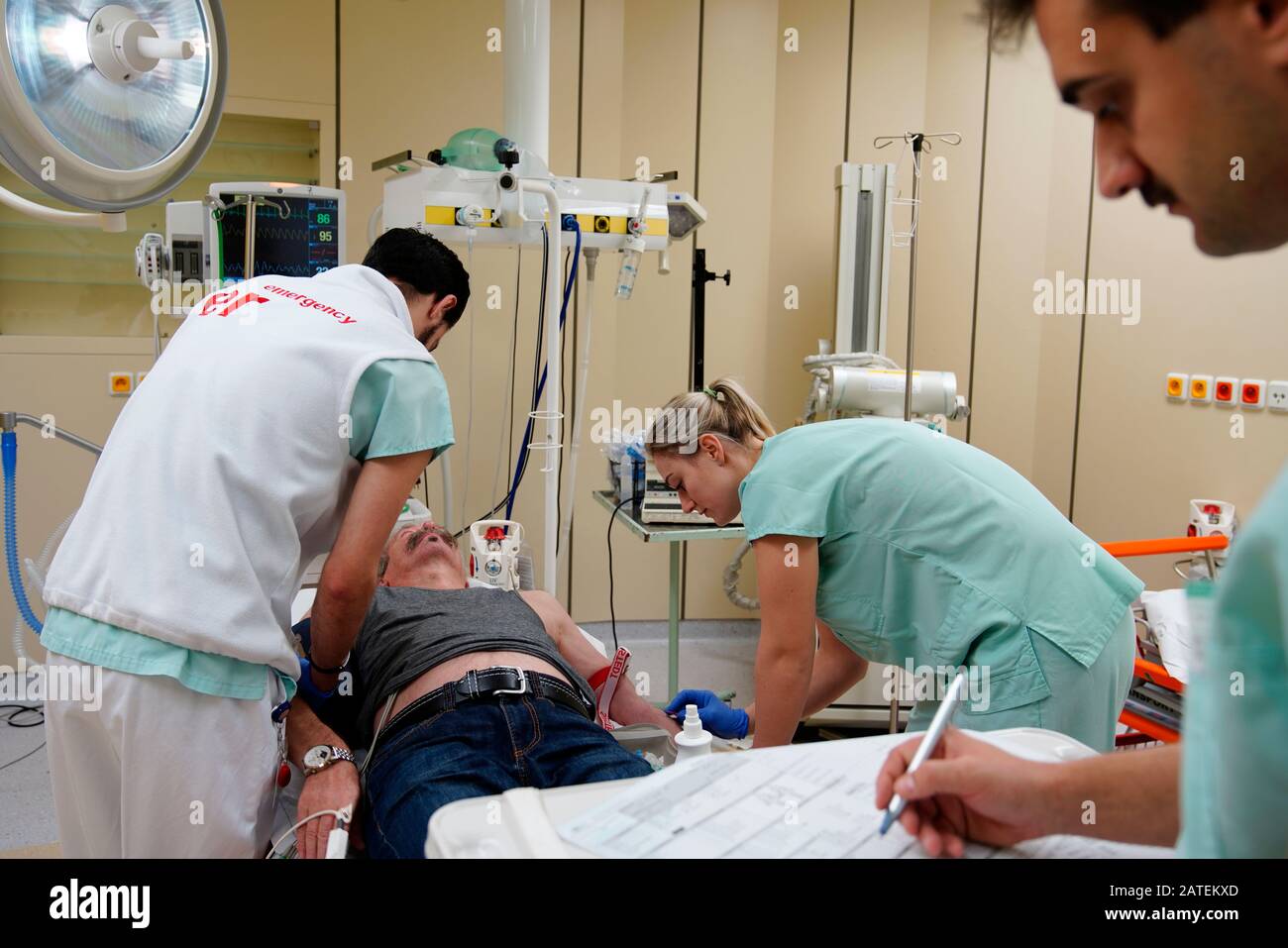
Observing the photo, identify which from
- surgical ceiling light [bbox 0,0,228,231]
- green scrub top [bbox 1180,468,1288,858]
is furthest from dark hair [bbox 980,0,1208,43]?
surgical ceiling light [bbox 0,0,228,231]

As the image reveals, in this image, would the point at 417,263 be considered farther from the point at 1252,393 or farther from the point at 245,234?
the point at 1252,393

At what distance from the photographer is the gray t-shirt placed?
6.12 feet

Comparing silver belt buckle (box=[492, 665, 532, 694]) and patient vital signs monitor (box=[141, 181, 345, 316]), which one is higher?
patient vital signs monitor (box=[141, 181, 345, 316])

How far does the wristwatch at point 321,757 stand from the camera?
1600mm

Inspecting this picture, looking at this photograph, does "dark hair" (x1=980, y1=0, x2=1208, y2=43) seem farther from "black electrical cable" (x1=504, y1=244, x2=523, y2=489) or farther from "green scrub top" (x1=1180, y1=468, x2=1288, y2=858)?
"black electrical cable" (x1=504, y1=244, x2=523, y2=489)

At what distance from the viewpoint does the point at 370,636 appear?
2.02m

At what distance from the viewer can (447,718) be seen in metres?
1.68

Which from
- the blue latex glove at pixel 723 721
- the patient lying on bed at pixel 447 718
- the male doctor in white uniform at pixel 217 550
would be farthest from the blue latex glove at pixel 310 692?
the blue latex glove at pixel 723 721

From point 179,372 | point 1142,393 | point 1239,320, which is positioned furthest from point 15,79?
point 1142,393

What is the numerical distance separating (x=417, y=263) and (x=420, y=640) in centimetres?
71

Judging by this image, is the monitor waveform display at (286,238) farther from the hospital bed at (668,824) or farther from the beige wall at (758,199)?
the hospital bed at (668,824)

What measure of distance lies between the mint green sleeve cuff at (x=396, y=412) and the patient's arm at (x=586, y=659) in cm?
83

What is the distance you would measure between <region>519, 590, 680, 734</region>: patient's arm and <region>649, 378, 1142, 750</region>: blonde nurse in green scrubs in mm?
523

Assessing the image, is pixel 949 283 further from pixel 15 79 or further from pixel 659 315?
pixel 15 79
